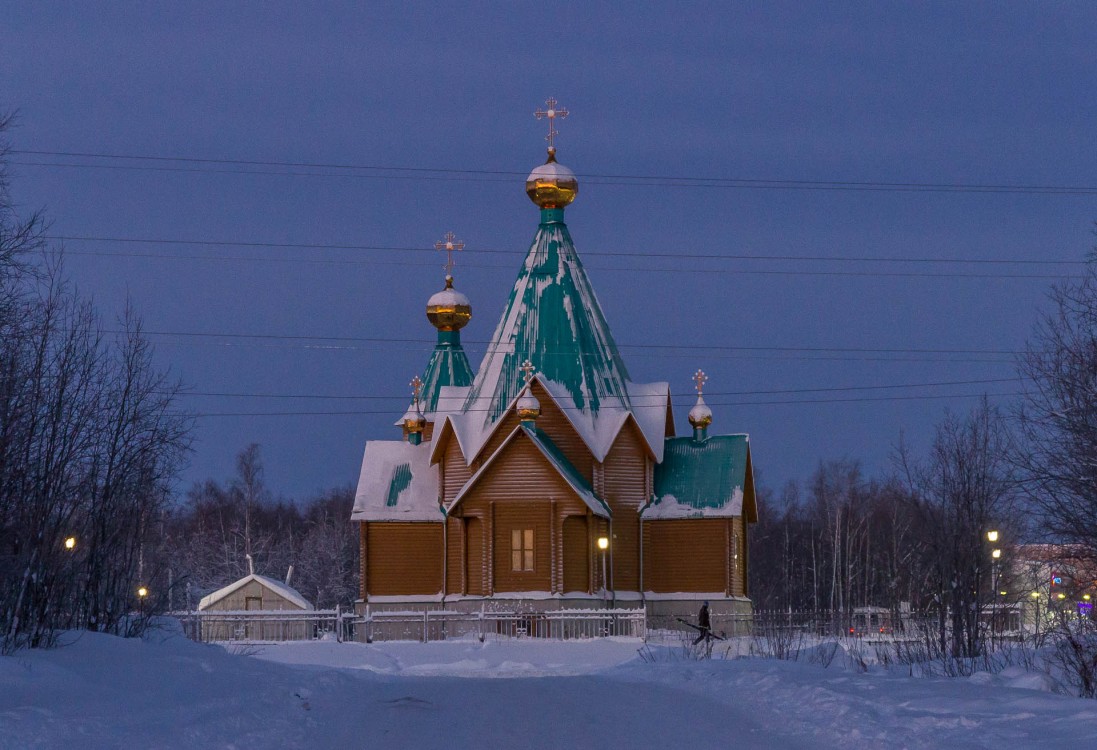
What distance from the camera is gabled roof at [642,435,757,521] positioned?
39.7 meters

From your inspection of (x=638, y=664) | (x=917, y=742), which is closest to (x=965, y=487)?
(x=638, y=664)

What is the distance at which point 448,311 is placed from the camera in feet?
159

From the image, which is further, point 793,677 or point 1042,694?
point 793,677

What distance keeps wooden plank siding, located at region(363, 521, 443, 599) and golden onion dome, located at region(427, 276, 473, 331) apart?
943cm

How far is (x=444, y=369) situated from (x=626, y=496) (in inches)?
403

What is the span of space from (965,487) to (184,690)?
13472mm

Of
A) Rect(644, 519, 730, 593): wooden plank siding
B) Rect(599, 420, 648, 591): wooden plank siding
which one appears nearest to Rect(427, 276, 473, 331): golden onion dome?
Rect(599, 420, 648, 591): wooden plank siding

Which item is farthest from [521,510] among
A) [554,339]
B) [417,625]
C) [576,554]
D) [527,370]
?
[554,339]

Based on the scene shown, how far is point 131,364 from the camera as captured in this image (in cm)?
2238

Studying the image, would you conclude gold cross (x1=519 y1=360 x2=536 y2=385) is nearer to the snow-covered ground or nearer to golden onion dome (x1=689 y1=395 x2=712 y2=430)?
golden onion dome (x1=689 y1=395 x2=712 y2=430)

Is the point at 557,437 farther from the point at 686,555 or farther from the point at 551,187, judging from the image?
the point at 551,187

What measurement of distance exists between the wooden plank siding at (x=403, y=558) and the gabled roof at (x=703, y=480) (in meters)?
6.05

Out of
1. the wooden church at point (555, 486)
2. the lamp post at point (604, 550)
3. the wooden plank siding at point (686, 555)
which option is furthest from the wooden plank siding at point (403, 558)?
the wooden plank siding at point (686, 555)

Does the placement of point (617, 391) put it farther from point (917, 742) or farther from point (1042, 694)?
point (917, 742)
